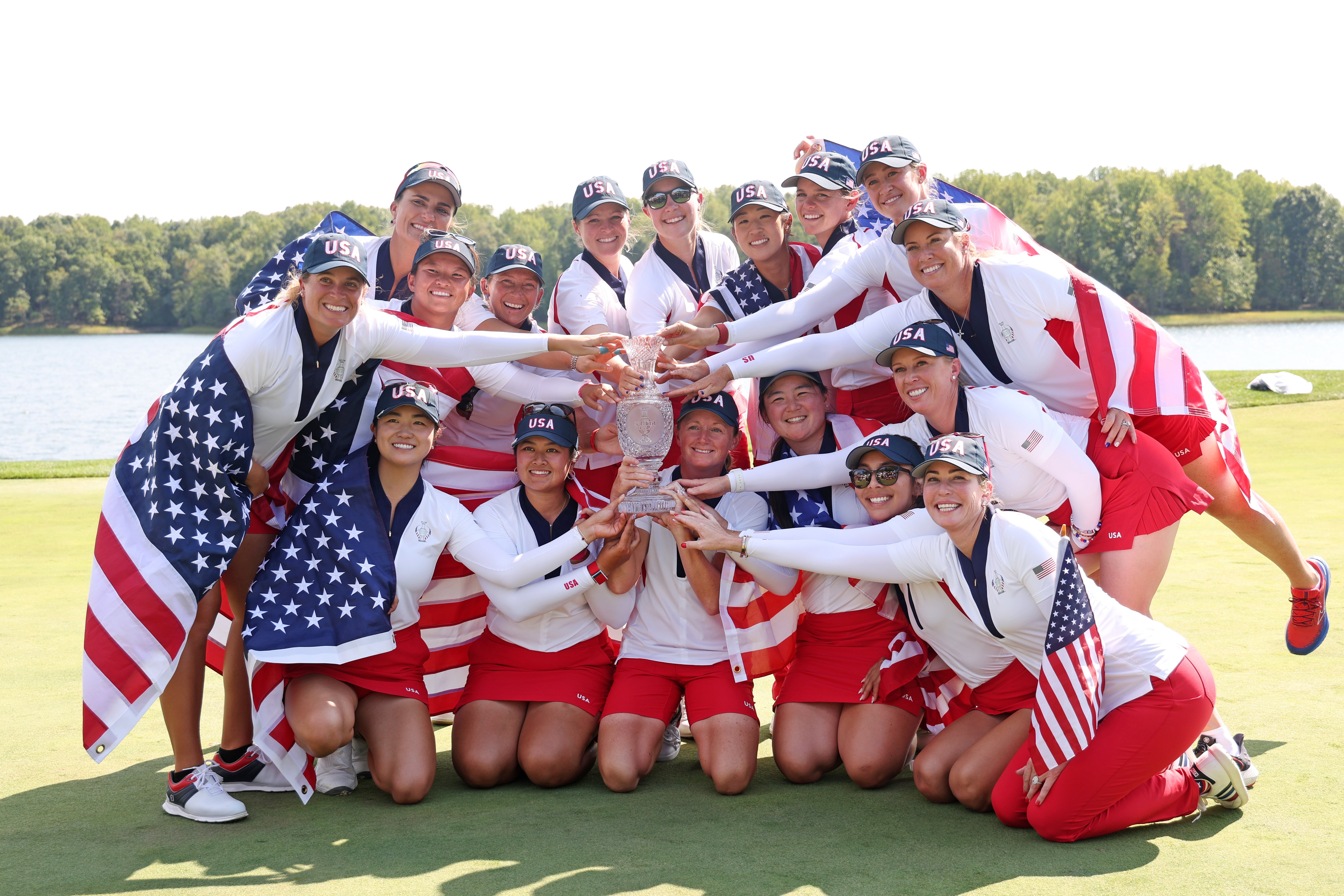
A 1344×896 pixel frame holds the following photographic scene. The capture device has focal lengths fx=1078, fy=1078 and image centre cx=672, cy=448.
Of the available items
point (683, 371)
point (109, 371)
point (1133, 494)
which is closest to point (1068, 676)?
point (1133, 494)

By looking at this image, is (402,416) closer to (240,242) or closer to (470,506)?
(470,506)

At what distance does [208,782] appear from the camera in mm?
4223

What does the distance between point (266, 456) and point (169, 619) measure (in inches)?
30.9

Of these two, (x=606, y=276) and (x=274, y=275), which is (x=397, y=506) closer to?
(x=274, y=275)

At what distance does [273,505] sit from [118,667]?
3.19 ft

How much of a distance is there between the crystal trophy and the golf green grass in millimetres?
1272

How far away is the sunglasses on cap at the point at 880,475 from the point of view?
4.64 metres

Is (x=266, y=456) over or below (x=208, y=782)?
over

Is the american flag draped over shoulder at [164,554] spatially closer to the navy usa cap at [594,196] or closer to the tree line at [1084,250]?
the navy usa cap at [594,196]

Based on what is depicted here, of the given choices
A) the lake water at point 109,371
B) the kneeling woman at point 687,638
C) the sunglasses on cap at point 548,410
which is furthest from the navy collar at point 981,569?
the lake water at point 109,371

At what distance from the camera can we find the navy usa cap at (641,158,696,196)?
19.0 ft

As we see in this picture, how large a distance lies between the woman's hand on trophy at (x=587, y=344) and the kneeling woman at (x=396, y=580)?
642 millimetres

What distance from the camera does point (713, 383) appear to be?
5074 mm

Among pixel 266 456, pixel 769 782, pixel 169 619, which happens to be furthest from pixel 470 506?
pixel 769 782
